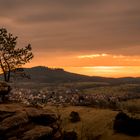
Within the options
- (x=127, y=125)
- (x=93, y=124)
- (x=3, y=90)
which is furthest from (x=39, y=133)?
(x=93, y=124)

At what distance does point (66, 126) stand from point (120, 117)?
82.2 feet

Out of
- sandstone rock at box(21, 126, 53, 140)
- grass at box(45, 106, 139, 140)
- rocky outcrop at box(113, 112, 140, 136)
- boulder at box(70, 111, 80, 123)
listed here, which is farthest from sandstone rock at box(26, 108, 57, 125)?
boulder at box(70, 111, 80, 123)

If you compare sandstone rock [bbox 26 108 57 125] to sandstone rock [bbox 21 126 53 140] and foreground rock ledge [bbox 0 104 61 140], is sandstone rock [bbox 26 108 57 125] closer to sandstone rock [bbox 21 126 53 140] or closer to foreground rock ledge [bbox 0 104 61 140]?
foreground rock ledge [bbox 0 104 61 140]

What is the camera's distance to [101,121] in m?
139

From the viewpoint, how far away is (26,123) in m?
68.9

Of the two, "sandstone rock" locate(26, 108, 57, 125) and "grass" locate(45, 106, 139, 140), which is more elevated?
"sandstone rock" locate(26, 108, 57, 125)

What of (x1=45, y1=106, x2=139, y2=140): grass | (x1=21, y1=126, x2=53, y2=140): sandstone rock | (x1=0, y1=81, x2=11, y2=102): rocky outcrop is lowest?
(x1=45, y1=106, x2=139, y2=140): grass

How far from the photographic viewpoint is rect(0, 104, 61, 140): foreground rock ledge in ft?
216

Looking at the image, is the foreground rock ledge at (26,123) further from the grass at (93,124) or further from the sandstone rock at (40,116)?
the grass at (93,124)

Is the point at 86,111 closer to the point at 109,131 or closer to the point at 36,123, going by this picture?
the point at 109,131

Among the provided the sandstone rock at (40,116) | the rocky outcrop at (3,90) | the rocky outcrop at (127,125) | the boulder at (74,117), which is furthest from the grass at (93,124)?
the rocky outcrop at (3,90)

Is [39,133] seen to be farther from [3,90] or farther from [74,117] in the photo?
[74,117]

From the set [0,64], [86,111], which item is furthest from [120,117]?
[0,64]

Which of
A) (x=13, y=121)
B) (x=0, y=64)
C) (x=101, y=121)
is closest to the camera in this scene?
(x=13, y=121)
